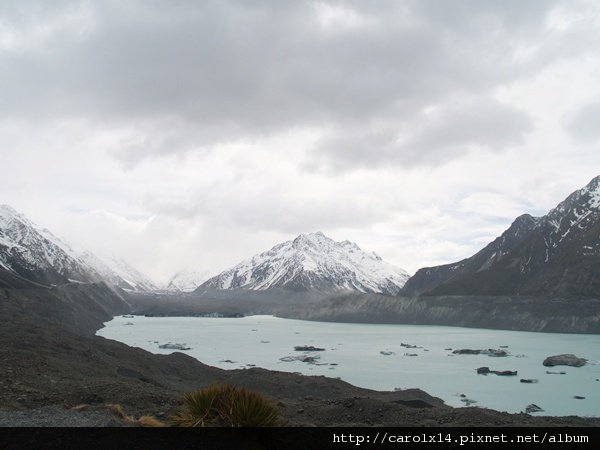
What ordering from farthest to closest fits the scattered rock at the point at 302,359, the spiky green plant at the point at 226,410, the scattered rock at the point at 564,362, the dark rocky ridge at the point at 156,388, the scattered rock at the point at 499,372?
the scattered rock at the point at 302,359, the scattered rock at the point at 564,362, the scattered rock at the point at 499,372, the dark rocky ridge at the point at 156,388, the spiky green plant at the point at 226,410

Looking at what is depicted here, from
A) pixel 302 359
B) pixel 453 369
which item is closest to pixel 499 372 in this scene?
pixel 453 369

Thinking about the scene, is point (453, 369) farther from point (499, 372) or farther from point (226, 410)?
point (226, 410)

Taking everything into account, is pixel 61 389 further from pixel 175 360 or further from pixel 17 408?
pixel 175 360

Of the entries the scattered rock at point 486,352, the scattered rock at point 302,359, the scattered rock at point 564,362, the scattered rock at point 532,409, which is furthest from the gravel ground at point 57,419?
the scattered rock at point 486,352

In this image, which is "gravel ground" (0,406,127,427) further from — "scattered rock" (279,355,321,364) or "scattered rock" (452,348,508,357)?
"scattered rock" (452,348,508,357)

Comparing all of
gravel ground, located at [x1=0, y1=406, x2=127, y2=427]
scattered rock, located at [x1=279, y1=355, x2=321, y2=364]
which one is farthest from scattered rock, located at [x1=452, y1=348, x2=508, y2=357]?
gravel ground, located at [x1=0, y1=406, x2=127, y2=427]

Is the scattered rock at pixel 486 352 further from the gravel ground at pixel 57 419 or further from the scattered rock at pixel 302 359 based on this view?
the gravel ground at pixel 57 419
